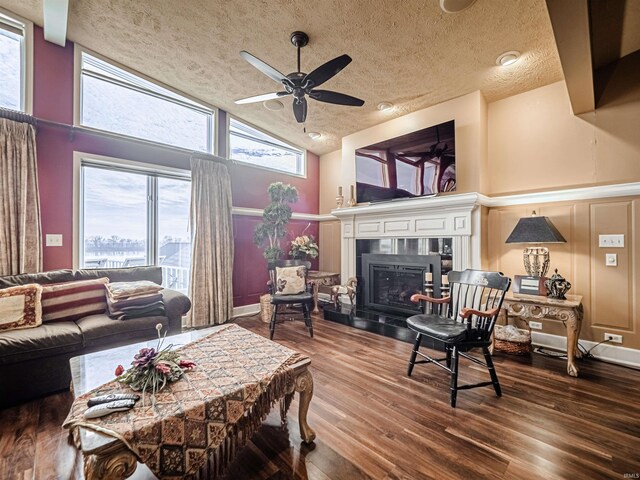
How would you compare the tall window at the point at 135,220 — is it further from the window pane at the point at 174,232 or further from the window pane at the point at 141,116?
the window pane at the point at 141,116

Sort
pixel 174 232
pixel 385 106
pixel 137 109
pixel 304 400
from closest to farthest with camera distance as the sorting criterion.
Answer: pixel 304 400 → pixel 137 109 → pixel 385 106 → pixel 174 232

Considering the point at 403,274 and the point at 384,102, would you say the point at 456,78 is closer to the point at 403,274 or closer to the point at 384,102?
the point at 384,102

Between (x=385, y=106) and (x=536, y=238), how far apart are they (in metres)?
2.40

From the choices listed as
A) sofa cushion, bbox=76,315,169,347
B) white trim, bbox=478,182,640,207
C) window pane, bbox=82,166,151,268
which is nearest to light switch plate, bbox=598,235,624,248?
white trim, bbox=478,182,640,207

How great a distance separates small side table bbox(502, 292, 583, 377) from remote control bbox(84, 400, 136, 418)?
3.08 metres

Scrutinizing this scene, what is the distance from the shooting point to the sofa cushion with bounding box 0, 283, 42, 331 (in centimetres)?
224

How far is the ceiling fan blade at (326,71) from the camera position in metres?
2.14

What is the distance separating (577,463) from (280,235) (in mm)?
3799

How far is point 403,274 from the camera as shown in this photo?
402 centimetres

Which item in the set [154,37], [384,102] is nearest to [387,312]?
[384,102]

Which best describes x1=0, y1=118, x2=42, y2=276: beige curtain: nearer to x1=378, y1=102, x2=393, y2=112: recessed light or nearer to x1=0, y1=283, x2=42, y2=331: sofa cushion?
x1=0, y1=283, x2=42, y2=331: sofa cushion

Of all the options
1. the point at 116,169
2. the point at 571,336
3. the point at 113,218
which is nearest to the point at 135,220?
the point at 113,218

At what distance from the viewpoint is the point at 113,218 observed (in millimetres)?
3494

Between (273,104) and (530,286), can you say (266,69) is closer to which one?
(273,104)
